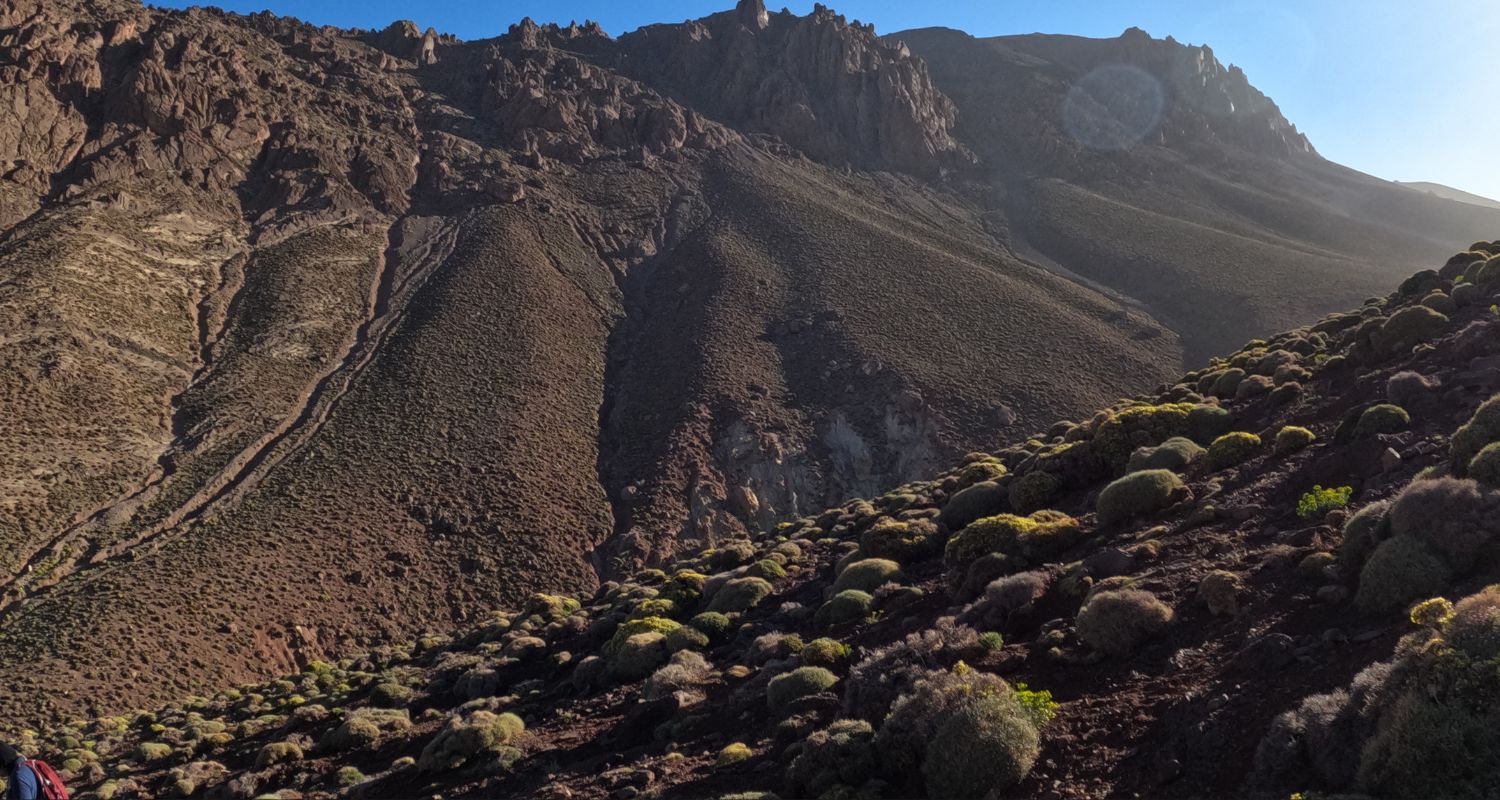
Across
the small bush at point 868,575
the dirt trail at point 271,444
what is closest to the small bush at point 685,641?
the small bush at point 868,575

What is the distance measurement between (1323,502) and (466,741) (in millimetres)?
15257

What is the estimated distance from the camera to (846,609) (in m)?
18.8

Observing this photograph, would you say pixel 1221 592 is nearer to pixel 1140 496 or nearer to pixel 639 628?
pixel 1140 496

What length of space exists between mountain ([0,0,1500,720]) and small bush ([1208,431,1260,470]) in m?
28.0

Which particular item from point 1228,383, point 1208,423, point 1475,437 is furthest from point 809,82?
point 1475,437

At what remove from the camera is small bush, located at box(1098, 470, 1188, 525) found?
17.2 m

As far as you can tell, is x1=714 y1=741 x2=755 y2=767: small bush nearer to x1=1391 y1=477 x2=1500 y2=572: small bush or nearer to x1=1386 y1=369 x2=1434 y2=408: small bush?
x1=1391 y1=477 x2=1500 y2=572: small bush

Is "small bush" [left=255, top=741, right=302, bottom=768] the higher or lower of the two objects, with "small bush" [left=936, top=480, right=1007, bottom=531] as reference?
lower

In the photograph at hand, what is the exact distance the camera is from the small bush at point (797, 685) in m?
14.6

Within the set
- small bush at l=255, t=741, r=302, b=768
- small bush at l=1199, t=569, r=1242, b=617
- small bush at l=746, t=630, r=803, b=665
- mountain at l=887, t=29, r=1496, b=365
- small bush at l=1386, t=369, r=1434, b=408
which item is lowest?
small bush at l=255, t=741, r=302, b=768

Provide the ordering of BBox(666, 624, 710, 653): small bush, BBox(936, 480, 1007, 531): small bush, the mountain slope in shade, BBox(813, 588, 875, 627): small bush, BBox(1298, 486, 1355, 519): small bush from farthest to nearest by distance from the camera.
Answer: the mountain slope in shade < BBox(936, 480, 1007, 531): small bush < BBox(666, 624, 710, 653): small bush < BBox(813, 588, 875, 627): small bush < BBox(1298, 486, 1355, 519): small bush

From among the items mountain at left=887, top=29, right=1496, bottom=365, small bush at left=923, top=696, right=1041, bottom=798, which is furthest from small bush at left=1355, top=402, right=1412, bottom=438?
mountain at left=887, top=29, right=1496, bottom=365

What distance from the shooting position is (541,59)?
11819cm

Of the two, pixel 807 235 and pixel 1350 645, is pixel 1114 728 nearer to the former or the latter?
pixel 1350 645
